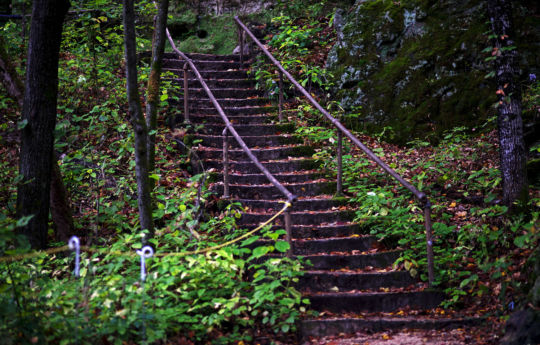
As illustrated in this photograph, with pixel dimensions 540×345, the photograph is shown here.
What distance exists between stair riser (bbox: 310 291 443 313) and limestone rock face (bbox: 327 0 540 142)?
4.01m

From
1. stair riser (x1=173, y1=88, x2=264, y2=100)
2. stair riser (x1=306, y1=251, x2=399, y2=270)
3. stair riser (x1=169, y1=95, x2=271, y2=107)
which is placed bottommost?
stair riser (x1=306, y1=251, x2=399, y2=270)

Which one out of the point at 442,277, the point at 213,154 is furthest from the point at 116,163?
the point at 442,277

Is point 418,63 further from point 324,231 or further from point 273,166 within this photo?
point 324,231

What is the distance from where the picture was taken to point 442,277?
4652mm

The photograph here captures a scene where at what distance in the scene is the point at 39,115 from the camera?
4.68 m

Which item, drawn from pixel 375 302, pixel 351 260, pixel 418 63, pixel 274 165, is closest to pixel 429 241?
pixel 375 302

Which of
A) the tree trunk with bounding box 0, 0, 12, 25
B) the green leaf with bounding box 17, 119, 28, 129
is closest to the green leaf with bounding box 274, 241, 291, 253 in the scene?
the green leaf with bounding box 17, 119, 28, 129

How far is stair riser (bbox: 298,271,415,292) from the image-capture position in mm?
4750

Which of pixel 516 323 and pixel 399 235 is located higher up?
pixel 399 235

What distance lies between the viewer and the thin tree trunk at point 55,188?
527 cm

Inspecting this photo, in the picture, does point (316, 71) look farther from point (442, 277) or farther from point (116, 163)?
point (442, 277)

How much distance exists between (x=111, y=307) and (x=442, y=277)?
129 inches

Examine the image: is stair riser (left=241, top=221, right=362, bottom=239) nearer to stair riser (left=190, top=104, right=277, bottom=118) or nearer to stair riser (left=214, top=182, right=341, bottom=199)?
stair riser (left=214, top=182, right=341, bottom=199)

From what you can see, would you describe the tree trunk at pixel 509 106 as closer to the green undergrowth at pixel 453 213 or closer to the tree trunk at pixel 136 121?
the green undergrowth at pixel 453 213
